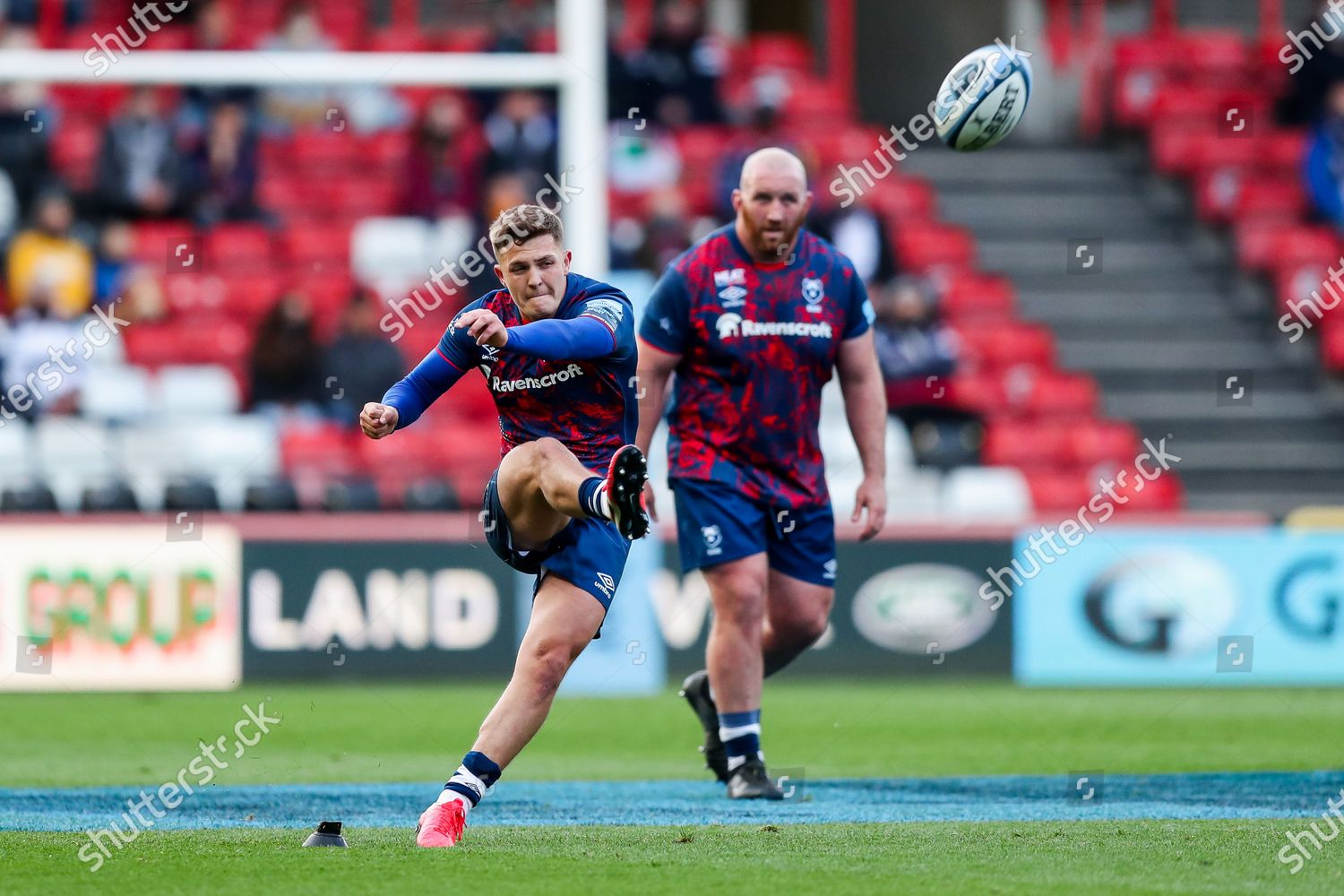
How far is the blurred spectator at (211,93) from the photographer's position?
17.6m

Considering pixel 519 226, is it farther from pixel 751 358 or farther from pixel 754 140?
pixel 754 140

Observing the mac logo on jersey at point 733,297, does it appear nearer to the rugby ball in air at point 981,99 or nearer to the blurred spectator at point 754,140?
the rugby ball in air at point 981,99

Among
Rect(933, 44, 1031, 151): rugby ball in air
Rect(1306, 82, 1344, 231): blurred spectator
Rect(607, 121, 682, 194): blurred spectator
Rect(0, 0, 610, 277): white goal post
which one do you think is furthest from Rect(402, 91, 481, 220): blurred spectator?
Rect(933, 44, 1031, 151): rugby ball in air

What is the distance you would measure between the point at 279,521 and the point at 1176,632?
647 cm

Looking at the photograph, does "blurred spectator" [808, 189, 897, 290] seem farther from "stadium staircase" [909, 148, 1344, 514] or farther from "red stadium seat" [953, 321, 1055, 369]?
"stadium staircase" [909, 148, 1344, 514]

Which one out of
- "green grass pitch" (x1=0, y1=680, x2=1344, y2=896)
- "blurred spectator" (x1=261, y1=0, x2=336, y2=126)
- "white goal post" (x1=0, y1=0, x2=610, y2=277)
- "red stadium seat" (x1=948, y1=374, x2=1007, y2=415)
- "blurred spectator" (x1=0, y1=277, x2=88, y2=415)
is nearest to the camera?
"green grass pitch" (x1=0, y1=680, x2=1344, y2=896)

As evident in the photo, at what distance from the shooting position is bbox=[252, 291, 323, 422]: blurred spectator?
1570 cm

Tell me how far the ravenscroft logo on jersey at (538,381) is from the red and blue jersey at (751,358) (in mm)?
1510

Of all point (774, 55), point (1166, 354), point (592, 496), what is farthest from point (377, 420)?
point (774, 55)

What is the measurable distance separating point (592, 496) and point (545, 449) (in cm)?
31

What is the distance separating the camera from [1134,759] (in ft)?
31.4

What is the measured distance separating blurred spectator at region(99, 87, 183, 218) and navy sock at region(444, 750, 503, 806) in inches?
470

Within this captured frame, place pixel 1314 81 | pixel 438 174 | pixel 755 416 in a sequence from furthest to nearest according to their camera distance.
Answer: pixel 1314 81
pixel 438 174
pixel 755 416

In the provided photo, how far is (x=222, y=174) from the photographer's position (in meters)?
17.5
